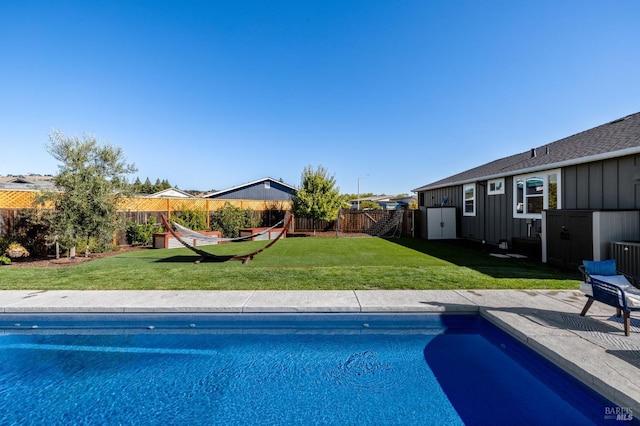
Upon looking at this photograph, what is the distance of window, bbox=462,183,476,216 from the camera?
1315cm

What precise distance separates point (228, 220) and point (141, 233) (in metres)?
3.88

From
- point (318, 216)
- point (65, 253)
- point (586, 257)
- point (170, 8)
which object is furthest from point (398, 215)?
point (65, 253)

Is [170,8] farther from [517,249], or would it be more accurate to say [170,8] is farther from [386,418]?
[517,249]

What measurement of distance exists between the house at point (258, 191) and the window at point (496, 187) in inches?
Answer: 712

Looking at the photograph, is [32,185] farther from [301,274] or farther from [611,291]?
[611,291]

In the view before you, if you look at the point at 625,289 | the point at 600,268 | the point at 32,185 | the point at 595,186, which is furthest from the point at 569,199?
the point at 32,185

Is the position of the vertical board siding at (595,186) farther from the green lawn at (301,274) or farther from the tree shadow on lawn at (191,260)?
the tree shadow on lawn at (191,260)

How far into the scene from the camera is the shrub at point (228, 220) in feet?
49.4

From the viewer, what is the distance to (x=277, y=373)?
136 inches

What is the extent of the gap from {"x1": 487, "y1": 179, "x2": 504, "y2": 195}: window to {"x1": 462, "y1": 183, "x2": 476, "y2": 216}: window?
1.18 metres

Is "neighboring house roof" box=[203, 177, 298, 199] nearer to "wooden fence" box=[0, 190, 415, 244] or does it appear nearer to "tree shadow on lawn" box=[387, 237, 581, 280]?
"wooden fence" box=[0, 190, 415, 244]

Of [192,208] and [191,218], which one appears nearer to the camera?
[191,218]

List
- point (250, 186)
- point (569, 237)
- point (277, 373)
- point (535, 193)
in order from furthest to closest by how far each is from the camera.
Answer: point (250, 186), point (535, 193), point (569, 237), point (277, 373)

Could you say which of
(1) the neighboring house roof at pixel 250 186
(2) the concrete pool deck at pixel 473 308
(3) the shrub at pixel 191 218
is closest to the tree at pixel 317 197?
(3) the shrub at pixel 191 218
